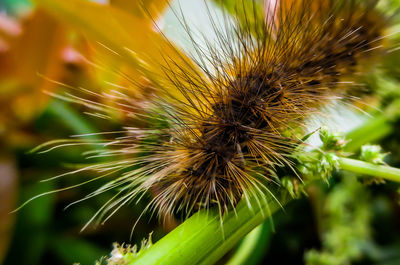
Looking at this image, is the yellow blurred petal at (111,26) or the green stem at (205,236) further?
the yellow blurred petal at (111,26)

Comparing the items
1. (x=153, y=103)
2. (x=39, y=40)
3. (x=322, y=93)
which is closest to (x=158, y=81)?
(x=153, y=103)

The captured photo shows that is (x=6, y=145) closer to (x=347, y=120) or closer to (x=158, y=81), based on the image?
(x=158, y=81)

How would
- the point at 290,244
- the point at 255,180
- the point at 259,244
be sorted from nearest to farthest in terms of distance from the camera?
the point at 255,180, the point at 259,244, the point at 290,244

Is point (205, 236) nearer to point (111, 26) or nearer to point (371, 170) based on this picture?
point (371, 170)

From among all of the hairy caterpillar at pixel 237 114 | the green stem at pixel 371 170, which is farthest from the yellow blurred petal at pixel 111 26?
the green stem at pixel 371 170

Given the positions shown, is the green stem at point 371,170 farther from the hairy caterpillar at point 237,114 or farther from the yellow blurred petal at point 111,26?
the yellow blurred petal at point 111,26

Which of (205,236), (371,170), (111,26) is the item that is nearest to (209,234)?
(205,236)

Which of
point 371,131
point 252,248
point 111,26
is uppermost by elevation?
point 111,26
